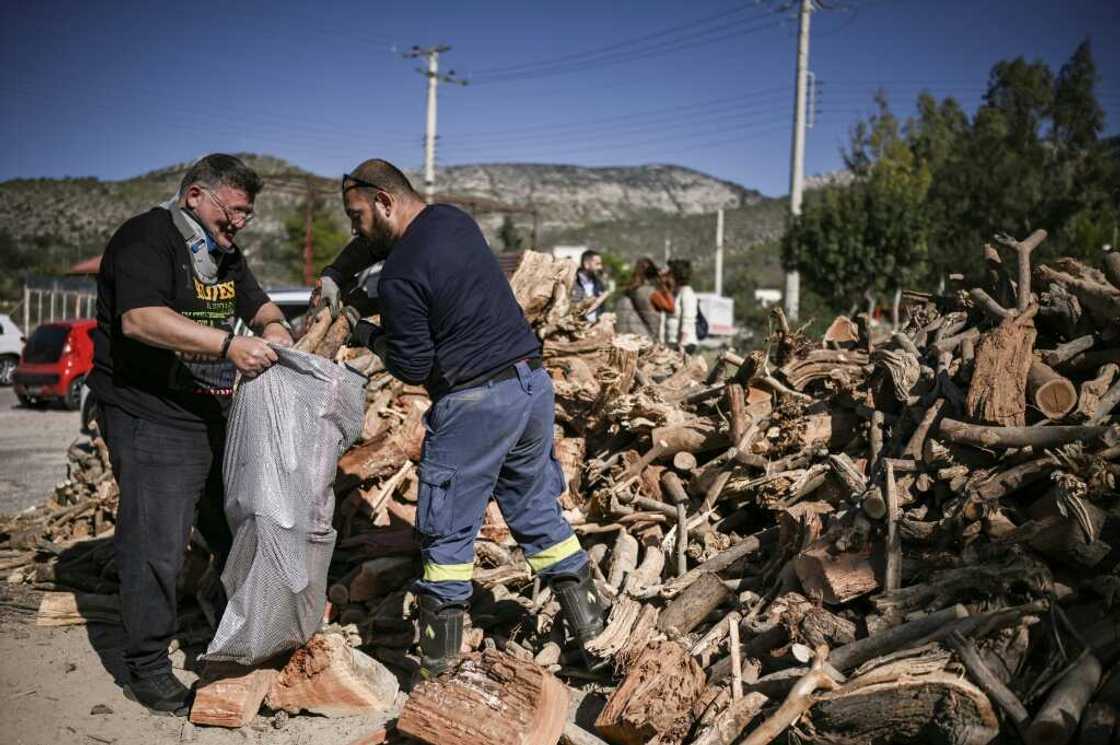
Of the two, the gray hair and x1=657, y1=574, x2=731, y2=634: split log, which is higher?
the gray hair

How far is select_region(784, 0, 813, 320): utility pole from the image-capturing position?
1927 cm

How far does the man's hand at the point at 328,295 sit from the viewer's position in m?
3.54

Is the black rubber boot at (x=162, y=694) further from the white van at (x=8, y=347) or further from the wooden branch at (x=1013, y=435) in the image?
the white van at (x=8, y=347)

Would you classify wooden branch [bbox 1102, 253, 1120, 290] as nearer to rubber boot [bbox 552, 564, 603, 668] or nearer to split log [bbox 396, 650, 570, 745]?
rubber boot [bbox 552, 564, 603, 668]

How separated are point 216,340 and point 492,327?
106 cm

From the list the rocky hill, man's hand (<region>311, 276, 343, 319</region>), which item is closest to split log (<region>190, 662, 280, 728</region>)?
man's hand (<region>311, 276, 343, 319</region>)

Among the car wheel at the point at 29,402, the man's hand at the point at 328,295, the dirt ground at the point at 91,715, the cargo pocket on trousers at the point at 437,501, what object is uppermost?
the man's hand at the point at 328,295

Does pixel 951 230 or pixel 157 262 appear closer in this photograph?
pixel 157 262

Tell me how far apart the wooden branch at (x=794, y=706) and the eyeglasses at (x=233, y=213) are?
2.85 meters

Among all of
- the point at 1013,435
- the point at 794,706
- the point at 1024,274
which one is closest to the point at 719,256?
the point at 1024,274

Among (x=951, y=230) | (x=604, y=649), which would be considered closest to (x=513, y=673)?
(x=604, y=649)

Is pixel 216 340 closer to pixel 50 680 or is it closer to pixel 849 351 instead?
pixel 50 680

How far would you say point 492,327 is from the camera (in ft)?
10.5

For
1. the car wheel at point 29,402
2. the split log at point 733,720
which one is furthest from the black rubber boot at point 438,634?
the car wheel at point 29,402
